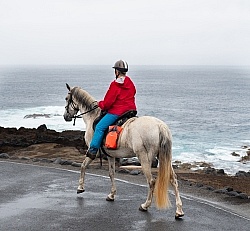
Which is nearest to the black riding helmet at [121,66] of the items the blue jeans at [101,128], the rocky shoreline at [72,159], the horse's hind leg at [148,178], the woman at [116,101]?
the woman at [116,101]

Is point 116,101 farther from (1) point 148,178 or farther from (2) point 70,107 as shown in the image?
(1) point 148,178

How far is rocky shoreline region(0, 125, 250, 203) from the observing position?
44.0ft

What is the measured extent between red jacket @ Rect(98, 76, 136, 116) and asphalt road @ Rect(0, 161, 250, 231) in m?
2.25

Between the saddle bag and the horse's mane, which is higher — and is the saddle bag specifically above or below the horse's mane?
below

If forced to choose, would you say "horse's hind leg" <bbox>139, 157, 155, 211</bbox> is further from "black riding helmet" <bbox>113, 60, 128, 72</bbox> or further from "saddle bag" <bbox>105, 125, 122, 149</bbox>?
"black riding helmet" <bbox>113, 60, 128, 72</bbox>

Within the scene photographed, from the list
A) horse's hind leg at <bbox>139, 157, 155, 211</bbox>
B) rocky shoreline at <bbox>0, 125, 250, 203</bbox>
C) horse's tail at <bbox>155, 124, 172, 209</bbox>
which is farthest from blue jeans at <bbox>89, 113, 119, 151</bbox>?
rocky shoreline at <bbox>0, 125, 250, 203</bbox>

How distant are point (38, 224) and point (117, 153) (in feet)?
7.67

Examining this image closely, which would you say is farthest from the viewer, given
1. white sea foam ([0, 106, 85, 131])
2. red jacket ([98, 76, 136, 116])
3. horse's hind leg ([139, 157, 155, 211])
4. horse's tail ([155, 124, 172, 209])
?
white sea foam ([0, 106, 85, 131])

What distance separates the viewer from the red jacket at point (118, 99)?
9.84m

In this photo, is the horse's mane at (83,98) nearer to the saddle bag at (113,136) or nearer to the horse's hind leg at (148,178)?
the saddle bag at (113,136)

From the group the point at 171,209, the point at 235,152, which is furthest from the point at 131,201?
the point at 235,152

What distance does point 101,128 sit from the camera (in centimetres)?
1000

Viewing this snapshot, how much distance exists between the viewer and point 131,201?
10648 millimetres

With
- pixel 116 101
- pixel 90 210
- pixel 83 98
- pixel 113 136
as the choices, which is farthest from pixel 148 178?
Result: pixel 83 98
